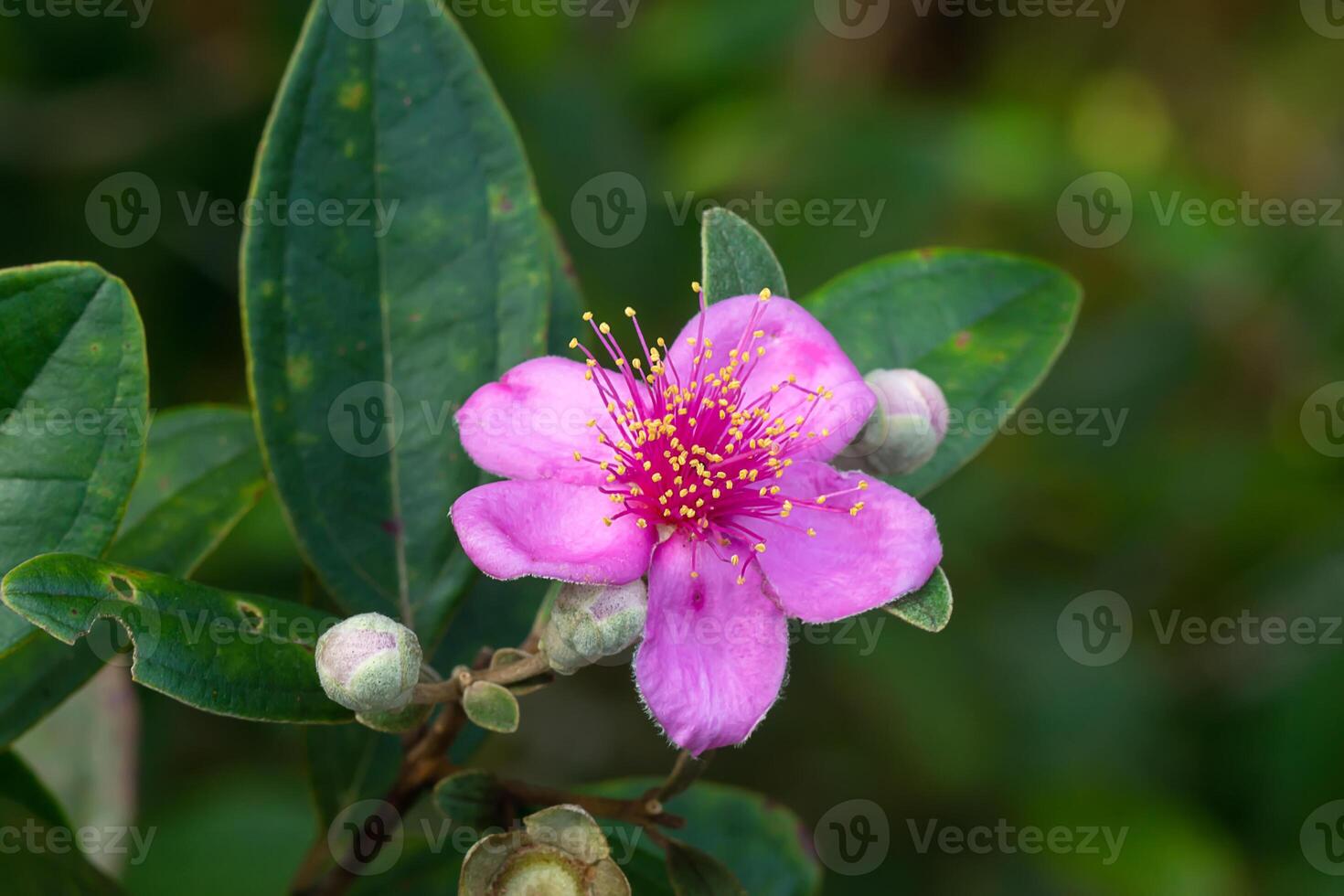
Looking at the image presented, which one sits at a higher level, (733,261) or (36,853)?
(733,261)

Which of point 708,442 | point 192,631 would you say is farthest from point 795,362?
point 192,631

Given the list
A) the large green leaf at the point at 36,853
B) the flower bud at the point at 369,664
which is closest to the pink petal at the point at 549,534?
the flower bud at the point at 369,664

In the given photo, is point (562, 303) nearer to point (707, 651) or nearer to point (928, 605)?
point (707, 651)

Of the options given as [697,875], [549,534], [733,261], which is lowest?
[697,875]

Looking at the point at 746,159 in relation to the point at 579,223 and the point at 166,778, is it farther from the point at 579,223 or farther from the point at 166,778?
the point at 166,778

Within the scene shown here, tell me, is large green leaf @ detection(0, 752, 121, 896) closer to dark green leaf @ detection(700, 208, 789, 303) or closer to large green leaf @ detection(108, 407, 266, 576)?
large green leaf @ detection(108, 407, 266, 576)

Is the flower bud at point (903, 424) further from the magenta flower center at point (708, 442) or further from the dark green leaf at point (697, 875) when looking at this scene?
the dark green leaf at point (697, 875)

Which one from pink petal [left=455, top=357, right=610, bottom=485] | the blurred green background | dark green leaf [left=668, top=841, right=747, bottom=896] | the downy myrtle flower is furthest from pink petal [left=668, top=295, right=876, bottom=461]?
the blurred green background

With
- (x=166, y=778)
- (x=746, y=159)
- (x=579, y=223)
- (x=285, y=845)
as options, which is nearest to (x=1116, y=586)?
(x=746, y=159)
